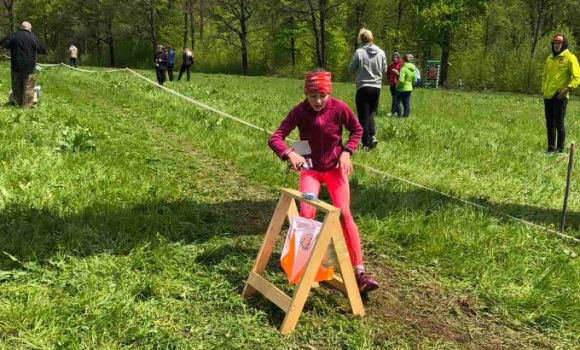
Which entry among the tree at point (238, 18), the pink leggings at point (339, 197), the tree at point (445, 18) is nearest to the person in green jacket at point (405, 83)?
the pink leggings at point (339, 197)

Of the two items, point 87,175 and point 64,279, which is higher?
point 87,175

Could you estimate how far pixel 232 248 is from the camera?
4.41 meters

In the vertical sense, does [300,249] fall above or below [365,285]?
above

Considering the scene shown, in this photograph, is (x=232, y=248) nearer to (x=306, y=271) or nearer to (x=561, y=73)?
(x=306, y=271)

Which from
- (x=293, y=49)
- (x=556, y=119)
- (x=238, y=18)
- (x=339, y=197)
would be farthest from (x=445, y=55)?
(x=339, y=197)

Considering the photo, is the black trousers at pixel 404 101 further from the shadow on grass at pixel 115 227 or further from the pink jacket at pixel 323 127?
the pink jacket at pixel 323 127

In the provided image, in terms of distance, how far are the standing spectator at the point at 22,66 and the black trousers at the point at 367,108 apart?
24.1 ft

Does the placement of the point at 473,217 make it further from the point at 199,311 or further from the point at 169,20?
the point at 169,20

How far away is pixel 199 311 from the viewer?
11.1 ft

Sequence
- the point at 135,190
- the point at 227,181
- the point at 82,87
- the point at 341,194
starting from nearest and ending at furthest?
the point at 341,194 < the point at 135,190 < the point at 227,181 < the point at 82,87

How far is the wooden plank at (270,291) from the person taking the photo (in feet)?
10.8

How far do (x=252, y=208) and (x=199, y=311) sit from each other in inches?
87.6

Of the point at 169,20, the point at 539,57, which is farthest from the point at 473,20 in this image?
the point at 169,20

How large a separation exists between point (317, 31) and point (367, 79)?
38545 millimetres
